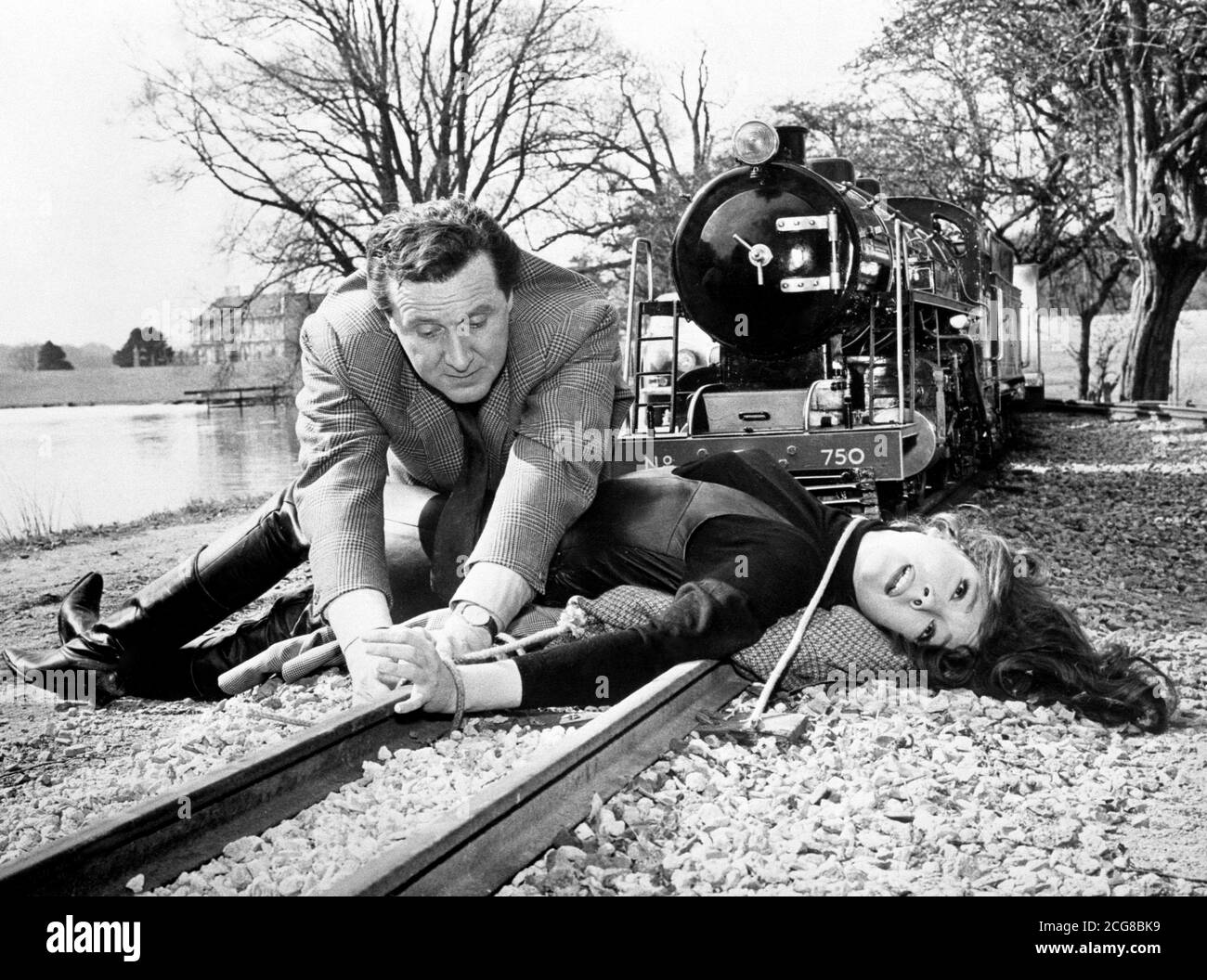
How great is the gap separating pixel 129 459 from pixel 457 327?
14.0ft

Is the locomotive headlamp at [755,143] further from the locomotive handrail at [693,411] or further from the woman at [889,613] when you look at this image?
the woman at [889,613]

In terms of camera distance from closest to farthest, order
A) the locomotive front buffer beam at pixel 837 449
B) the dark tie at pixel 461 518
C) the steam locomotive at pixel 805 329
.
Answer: the dark tie at pixel 461 518 → the locomotive front buffer beam at pixel 837 449 → the steam locomotive at pixel 805 329

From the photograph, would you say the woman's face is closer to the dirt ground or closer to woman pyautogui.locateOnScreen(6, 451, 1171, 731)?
woman pyautogui.locateOnScreen(6, 451, 1171, 731)

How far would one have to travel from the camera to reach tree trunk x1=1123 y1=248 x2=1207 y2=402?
14.5 meters

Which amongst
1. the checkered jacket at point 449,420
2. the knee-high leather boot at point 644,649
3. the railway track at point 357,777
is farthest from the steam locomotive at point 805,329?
the railway track at point 357,777

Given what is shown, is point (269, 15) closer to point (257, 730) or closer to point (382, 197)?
point (382, 197)

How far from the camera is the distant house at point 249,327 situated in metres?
6.45

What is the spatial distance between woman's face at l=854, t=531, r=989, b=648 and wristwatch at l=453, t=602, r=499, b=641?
0.85m

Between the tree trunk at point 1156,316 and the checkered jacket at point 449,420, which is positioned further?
the tree trunk at point 1156,316

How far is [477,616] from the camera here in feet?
8.71

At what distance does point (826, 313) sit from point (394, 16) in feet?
9.68

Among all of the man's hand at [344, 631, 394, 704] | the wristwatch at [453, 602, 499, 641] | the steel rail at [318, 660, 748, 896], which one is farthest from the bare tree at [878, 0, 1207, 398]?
the man's hand at [344, 631, 394, 704]

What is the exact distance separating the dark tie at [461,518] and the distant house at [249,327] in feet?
9.83
